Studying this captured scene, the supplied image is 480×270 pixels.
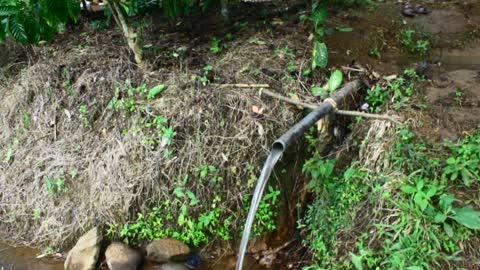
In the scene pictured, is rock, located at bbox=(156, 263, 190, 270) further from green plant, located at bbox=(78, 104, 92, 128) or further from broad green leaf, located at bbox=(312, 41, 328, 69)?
broad green leaf, located at bbox=(312, 41, 328, 69)

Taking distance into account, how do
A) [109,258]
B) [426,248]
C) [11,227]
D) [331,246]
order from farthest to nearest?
[11,227]
[109,258]
[331,246]
[426,248]

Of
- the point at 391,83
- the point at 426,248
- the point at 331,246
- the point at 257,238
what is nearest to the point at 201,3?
the point at 391,83

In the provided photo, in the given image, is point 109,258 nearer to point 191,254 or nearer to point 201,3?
point 191,254

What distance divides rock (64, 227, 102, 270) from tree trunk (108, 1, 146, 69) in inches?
55.3

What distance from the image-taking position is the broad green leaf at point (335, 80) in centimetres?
302

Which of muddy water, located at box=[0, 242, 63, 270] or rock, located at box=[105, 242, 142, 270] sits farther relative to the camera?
muddy water, located at box=[0, 242, 63, 270]

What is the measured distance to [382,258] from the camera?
2.29 m

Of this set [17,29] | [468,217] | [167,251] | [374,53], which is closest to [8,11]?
[17,29]

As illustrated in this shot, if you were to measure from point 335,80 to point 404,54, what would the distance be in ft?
2.63

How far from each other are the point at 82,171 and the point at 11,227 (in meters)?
0.83

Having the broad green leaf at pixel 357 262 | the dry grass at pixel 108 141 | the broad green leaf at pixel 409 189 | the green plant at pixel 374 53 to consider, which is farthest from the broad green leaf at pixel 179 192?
the green plant at pixel 374 53

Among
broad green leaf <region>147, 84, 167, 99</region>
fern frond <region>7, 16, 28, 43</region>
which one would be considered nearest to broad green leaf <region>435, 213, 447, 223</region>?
broad green leaf <region>147, 84, 167, 99</region>

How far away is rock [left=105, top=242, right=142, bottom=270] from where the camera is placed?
279 cm

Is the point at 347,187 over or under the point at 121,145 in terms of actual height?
under
